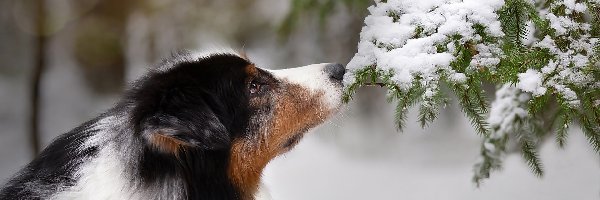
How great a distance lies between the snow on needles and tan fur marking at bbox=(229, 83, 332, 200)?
0.92 feet

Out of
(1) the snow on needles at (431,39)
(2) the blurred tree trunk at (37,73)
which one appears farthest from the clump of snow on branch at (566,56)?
(2) the blurred tree trunk at (37,73)

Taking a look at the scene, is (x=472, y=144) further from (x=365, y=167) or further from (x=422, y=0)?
(x=422, y=0)

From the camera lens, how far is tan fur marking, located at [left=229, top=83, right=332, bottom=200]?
2.42 meters

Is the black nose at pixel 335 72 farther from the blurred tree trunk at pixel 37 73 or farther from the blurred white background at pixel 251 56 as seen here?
Answer: the blurred tree trunk at pixel 37 73

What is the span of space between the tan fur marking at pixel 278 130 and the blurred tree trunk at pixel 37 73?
169 inches

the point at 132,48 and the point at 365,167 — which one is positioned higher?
the point at 132,48

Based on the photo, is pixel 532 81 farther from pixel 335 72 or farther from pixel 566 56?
pixel 335 72

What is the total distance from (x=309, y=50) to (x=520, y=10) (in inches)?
142

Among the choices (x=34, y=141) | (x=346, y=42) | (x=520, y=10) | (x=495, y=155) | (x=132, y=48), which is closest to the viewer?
(x=520, y=10)

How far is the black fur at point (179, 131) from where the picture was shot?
2.08 m

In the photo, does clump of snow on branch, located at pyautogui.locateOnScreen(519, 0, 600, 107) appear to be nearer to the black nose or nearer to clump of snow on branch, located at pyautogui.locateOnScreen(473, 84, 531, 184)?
clump of snow on branch, located at pyautogui.locateOnScreen(473, 84, 531, 184)

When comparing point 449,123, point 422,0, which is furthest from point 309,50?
point 422,0

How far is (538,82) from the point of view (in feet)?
7.80

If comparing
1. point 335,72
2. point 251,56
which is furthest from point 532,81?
point 251,56
